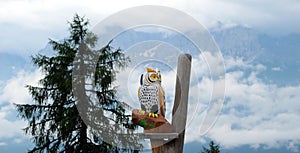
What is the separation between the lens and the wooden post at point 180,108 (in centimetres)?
424

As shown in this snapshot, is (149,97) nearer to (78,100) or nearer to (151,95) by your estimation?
(151,95)

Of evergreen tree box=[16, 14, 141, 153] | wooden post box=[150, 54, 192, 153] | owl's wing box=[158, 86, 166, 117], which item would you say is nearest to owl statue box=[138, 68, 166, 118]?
owl's wing box=[158, 86, 166, 117]

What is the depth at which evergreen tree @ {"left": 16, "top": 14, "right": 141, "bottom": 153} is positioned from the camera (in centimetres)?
860

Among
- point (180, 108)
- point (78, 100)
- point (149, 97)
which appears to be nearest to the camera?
point (149, 97)

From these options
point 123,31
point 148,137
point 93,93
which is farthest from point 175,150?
point 93,93

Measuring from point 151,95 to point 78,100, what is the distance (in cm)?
439

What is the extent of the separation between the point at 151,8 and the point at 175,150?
4.79ft

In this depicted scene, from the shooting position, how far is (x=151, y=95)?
4258 mm

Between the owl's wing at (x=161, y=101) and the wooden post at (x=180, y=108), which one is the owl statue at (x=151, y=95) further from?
the wooden post at (x=180, y=108)

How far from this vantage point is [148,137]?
424cm

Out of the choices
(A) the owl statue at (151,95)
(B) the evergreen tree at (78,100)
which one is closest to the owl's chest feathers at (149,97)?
(A) the owl statue at (151,95)

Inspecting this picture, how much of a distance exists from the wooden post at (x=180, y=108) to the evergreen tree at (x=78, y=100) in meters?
4.11

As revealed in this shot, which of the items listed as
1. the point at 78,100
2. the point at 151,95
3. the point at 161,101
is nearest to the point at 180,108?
the point at 161,101

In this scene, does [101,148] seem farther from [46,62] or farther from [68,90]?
[46,62]
